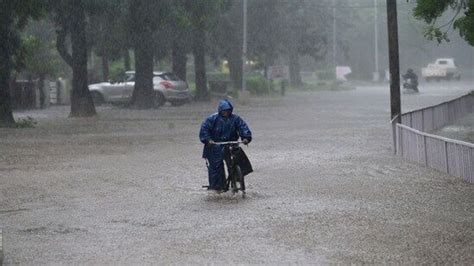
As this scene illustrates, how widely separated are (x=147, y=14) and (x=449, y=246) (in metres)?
33.8

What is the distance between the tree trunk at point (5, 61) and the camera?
34250mm

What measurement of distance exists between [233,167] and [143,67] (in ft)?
109

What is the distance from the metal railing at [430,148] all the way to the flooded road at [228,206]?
288mm

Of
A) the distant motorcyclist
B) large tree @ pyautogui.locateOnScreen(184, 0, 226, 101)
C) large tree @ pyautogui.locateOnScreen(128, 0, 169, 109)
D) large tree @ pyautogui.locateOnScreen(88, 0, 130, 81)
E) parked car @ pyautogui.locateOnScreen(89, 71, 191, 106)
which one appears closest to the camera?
large tree @ pyautogui.locateOnScreen(128, 0, 169, 109)

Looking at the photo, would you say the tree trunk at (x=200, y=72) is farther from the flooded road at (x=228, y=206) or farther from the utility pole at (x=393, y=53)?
the utility pole at (x=393, y=53)

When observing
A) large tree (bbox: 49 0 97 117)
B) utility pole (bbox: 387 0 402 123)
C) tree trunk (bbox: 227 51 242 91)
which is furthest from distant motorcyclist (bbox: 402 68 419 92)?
utility pole (bbox: 387 0 402 123)

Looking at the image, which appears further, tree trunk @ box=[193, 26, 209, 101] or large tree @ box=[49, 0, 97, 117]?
tree trunk @ box=[193, 26, 209, 101]

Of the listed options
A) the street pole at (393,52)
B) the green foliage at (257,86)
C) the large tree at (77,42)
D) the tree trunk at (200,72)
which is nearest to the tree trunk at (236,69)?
the green foliage at (257,86)

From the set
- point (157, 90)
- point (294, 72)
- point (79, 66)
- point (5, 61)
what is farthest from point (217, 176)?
point (294, 72)

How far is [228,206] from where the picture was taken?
15.2 metres

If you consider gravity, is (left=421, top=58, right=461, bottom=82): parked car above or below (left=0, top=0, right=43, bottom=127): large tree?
below

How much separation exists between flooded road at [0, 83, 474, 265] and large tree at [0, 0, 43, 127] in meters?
6.61

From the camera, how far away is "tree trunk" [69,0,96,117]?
4003cm

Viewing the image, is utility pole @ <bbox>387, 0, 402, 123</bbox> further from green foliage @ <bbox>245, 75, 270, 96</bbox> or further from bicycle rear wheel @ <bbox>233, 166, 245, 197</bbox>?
green foliage @ <bbox>245, 75, 270, 96</bbox>
